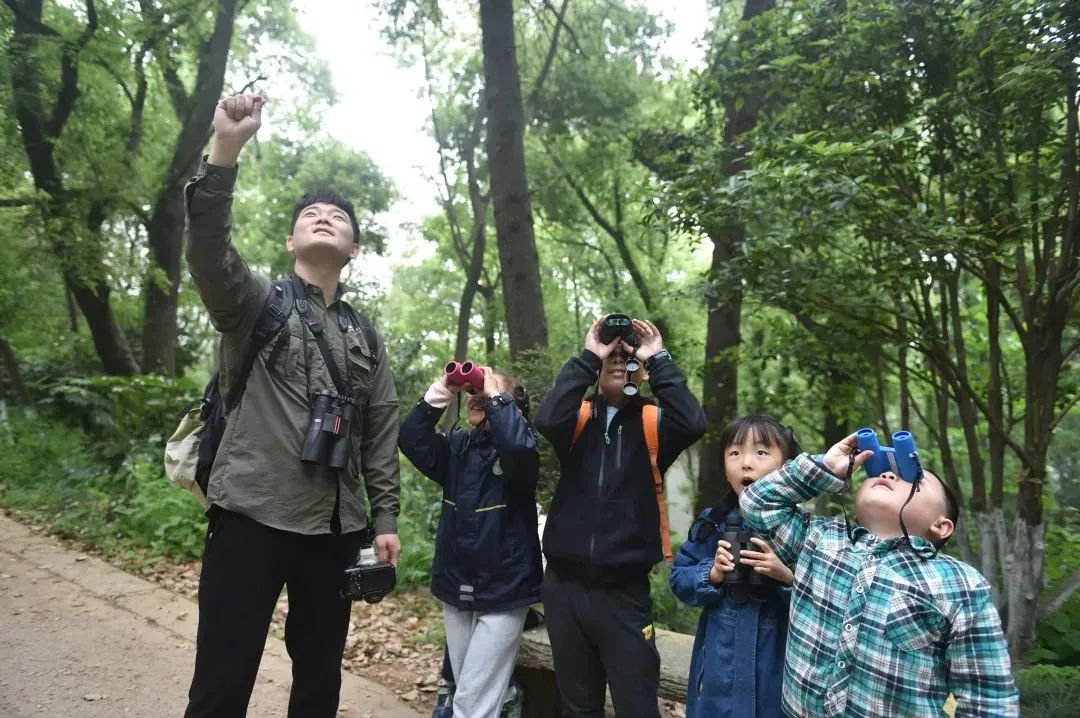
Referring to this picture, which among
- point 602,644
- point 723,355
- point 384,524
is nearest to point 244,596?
point 384,524

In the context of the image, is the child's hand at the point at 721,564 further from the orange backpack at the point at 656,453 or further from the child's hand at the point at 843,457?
→ the child's hand at the point at 843,457

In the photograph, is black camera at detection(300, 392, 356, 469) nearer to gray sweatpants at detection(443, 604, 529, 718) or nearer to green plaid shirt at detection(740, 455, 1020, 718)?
gray sweatpants at detection(443, 604, 529, 718)

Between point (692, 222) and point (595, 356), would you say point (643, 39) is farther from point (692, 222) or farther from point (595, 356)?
point (595, 356)

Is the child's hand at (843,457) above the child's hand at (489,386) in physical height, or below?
below

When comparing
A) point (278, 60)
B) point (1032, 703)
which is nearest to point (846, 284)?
point (1032, 703)

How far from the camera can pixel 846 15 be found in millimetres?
3852

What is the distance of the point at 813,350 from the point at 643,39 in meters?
7.86

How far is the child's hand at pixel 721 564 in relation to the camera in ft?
7.10

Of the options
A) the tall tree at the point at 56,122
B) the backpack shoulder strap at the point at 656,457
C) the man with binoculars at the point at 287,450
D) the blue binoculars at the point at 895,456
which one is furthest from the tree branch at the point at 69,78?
the blue binoculars at the point at 895,456

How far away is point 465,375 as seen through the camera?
2.76m

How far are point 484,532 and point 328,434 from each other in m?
0.85

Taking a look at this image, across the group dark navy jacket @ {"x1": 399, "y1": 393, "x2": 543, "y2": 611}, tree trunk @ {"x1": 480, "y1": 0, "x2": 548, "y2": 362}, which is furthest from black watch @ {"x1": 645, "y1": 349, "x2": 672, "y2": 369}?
tree trunk @ {"x1": 480, "y1": 0, "x2": 548, "y2": 362}

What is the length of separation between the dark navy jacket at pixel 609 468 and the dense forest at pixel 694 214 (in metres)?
1.60

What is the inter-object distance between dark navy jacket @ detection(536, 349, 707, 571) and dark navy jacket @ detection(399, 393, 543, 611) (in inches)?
6.0
